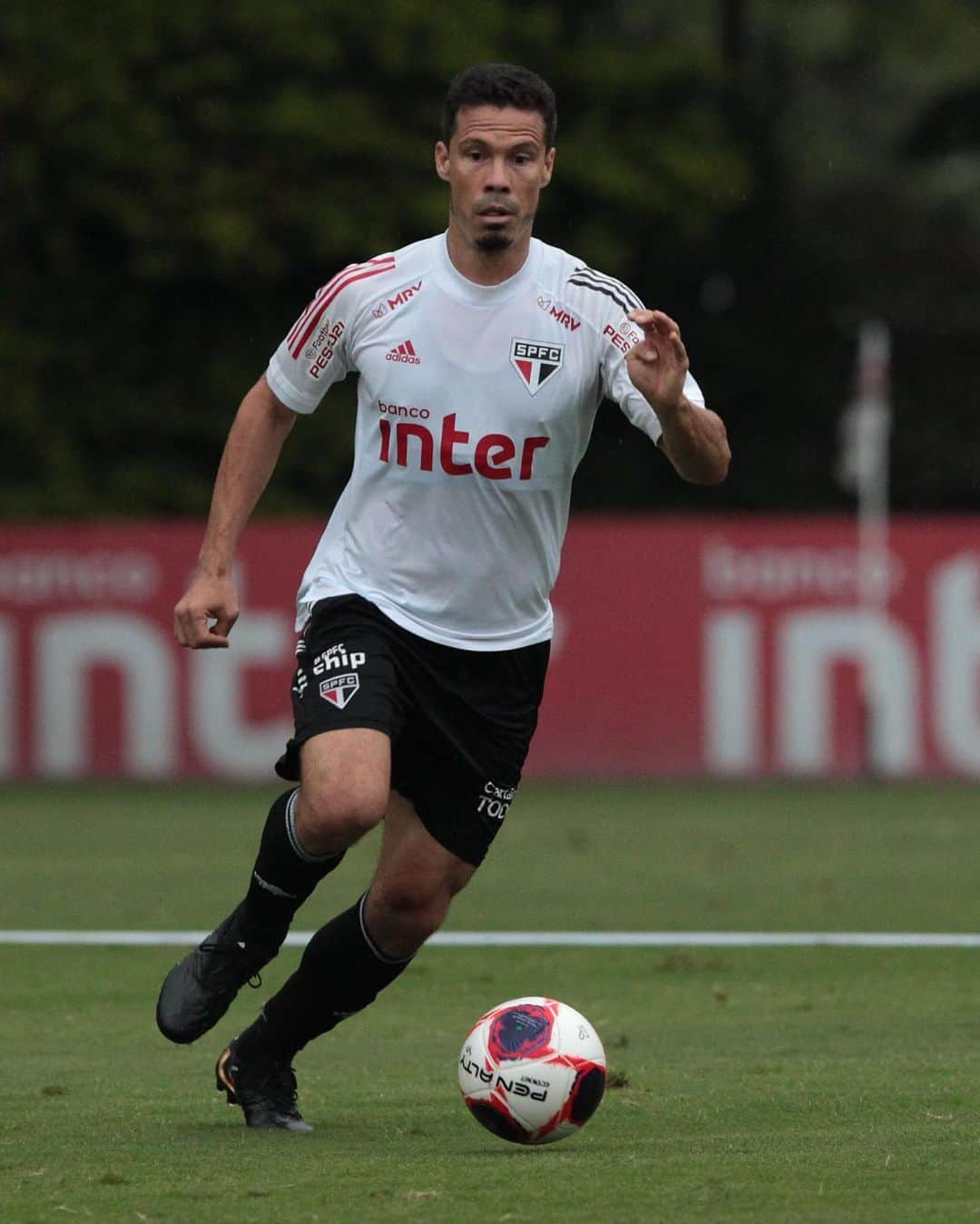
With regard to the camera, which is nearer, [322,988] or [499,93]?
[499,93]

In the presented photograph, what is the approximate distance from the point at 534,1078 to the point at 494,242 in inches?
79.1

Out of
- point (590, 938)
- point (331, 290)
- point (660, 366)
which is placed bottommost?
point (590, 938)

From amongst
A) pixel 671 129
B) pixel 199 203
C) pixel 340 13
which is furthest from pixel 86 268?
pixel 671 129

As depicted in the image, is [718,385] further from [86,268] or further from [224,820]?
[224,820]

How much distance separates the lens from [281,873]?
6.16m

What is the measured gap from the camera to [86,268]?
94.5ft

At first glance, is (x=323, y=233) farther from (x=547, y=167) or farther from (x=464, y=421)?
(x=464, y=421)

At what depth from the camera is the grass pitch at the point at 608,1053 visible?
5355mm

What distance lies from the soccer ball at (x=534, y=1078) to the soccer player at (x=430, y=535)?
522mm

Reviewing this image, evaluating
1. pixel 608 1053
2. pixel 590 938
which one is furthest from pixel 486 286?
pixel 590 938

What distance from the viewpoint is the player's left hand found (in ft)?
19.4

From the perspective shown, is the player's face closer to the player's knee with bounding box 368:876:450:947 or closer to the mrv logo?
the player's knee with bounding box 368:876:450:947

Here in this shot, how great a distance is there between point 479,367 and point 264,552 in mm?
15833

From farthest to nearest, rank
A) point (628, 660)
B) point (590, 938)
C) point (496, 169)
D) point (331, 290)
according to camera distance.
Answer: point (628, 660)
point (590, 938)
point (331, 290)
point (496, 169)
